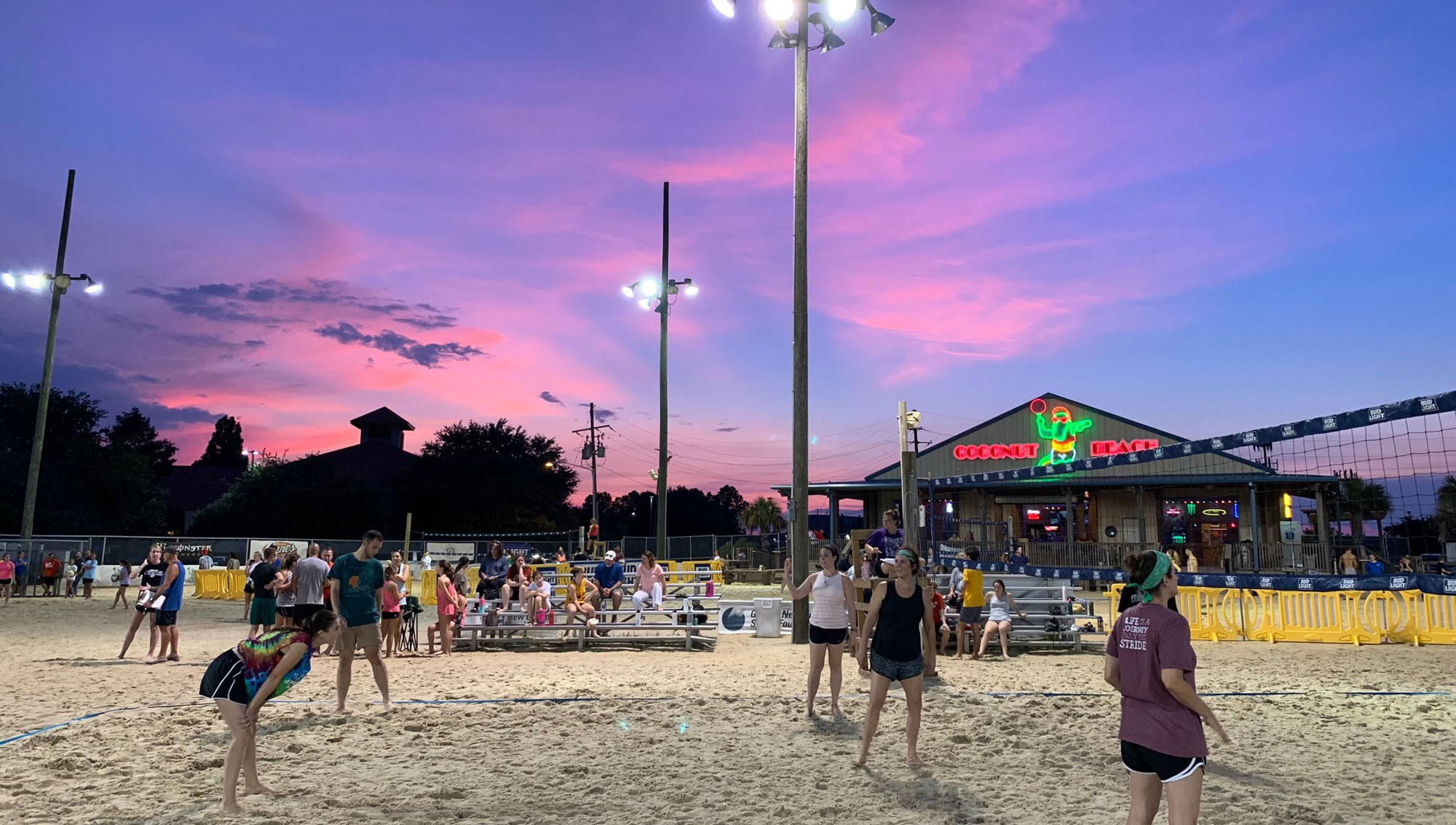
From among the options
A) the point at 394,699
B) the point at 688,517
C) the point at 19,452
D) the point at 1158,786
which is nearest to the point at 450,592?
the point at 394,699

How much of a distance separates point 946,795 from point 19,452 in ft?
163

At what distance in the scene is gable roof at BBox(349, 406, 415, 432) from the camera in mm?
66312

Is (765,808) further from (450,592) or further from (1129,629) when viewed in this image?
(450,592)

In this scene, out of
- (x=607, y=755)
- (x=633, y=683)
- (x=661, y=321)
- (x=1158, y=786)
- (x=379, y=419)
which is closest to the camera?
(x=1158, y=786)

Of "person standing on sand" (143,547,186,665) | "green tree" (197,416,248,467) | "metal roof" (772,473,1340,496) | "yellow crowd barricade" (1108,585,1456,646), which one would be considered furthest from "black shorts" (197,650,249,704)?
"green tree" (197,416,248,467)

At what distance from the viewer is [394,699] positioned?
329 inches

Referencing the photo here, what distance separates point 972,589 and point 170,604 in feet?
34.2

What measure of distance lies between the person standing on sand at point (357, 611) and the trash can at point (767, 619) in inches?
307

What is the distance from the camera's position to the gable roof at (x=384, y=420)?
2611 inches

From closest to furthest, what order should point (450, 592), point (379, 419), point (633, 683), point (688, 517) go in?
1. point (633, 683)
2. point (450, 592)
3. point (379, 419)
4. point (688, 517)

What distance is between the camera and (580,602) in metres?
13.9

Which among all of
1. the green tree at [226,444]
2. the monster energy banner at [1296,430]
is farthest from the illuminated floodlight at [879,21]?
the green tree at [226,444]

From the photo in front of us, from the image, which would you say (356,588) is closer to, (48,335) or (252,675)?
(252,675)

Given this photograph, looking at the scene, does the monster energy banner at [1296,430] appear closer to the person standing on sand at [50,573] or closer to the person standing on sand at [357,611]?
the person standing on sand at [357,611]
